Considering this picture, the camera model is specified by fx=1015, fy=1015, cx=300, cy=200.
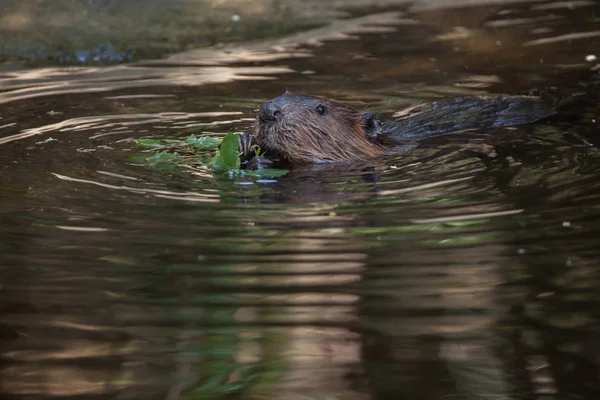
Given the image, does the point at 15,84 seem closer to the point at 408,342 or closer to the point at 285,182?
the point at 285,182

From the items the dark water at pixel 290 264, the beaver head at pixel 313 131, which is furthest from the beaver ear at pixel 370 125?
the dark water at pixel 290 264

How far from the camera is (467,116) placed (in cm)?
718

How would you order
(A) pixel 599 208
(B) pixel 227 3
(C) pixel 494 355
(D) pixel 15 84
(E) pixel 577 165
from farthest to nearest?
(B) pixel 227 3 < (D) pixel 15 84 < (E) pixel 577 165 < (A) pixel 599 208 < (C) pixel 494 355

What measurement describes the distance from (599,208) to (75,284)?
8.01ft

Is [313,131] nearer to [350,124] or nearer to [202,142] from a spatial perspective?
[350,124]

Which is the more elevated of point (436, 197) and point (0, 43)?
point (0, 43)

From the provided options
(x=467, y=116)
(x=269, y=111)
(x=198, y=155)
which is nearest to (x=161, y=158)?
(x=198, y=155)

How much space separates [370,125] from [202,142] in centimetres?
114

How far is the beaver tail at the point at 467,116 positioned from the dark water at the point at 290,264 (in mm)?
200

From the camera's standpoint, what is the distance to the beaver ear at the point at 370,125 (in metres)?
6.64

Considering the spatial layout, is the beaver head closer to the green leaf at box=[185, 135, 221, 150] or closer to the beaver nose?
the beaver nose

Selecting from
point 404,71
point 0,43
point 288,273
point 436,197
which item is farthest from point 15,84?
point 288,273

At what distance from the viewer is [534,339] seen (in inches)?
130

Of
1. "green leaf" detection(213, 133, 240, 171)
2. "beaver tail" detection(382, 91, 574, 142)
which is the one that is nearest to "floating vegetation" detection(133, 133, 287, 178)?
"green leaf" detection(213, 133, 240, 171)
